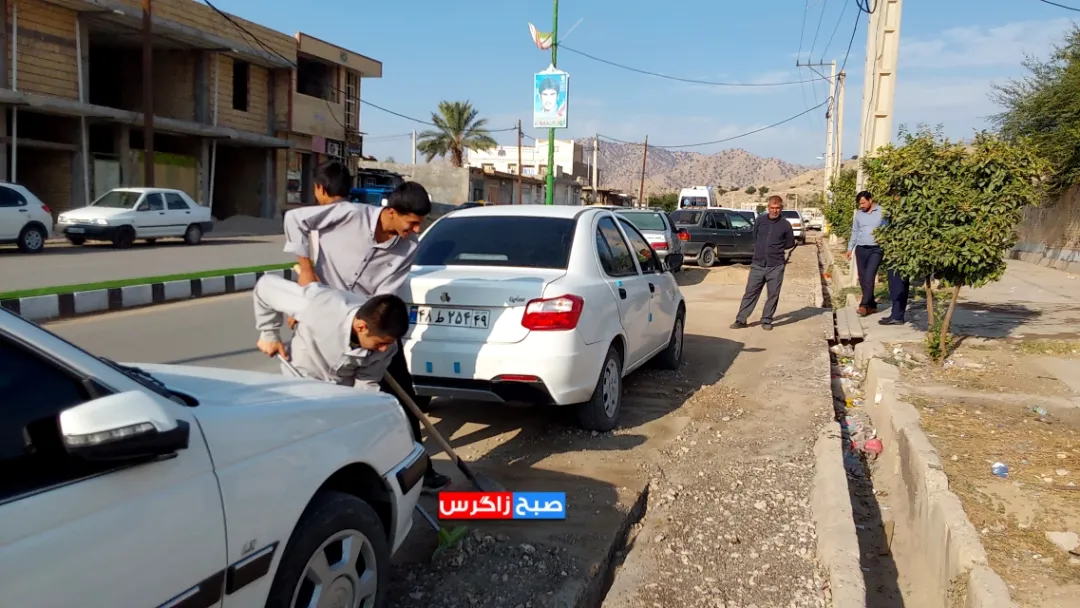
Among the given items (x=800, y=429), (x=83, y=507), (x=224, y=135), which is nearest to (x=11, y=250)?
(x=224, y=135)

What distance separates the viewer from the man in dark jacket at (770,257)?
10.1m

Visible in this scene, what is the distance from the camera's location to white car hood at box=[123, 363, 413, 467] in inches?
83.7

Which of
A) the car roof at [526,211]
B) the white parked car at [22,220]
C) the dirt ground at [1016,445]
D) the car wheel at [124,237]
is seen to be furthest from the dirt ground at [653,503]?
the car wheel at [124,237]

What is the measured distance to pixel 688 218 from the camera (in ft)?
72.6

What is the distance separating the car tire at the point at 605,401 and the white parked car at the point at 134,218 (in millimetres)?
17568

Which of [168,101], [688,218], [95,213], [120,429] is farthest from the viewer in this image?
[168,101]

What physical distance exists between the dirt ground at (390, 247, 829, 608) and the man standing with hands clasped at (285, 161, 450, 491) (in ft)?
2.41

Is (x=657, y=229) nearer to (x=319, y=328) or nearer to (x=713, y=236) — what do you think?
(x=713, y=236)

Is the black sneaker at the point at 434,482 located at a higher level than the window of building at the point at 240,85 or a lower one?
lower

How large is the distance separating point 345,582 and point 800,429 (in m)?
4.08

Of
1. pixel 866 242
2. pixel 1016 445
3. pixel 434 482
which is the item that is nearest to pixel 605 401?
pixel 434 482

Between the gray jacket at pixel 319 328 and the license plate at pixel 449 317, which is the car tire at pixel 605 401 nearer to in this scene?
the license plate at pixel 449 317

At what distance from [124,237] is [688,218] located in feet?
47.9

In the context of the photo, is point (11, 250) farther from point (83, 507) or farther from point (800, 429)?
point (83, 507)
